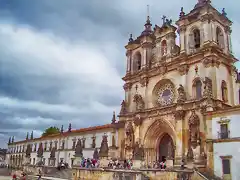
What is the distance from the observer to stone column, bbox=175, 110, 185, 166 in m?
28.3

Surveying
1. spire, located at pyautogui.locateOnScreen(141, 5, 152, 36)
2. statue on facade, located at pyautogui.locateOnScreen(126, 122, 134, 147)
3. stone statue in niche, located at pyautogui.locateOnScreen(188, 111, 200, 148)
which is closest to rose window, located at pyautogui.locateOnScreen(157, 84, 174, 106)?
stone statue in niche, located at pyautogui.locateOnScreen(188, 111, 200, 148)

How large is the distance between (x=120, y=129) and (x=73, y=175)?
38.3 ft

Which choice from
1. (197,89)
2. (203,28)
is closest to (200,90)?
(197,89)

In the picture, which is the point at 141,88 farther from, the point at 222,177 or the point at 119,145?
the point at 222,177

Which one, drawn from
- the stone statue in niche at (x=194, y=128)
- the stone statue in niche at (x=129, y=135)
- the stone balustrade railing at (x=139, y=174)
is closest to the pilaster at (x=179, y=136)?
the stone statue in niche at (x=194, y=128)

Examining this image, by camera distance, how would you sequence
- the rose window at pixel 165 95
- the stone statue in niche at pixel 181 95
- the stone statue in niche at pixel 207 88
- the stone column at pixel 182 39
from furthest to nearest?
1. the rose window at pixel 165 95
2. the stone column at pixel 182 39
3. the stone statue in niche at pixel 181 95
4. the stone statue in niche at pixel 207 88

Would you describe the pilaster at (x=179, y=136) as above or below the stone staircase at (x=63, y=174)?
above

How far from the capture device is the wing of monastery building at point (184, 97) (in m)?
24.4

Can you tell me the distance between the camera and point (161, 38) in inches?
1419

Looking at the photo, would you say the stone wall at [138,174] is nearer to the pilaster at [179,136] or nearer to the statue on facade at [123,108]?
the pilaster at [179,136]

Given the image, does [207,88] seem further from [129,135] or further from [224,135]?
[129,135]

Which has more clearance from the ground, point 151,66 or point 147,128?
point 151,66

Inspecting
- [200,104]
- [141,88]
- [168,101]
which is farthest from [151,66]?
[200,104]

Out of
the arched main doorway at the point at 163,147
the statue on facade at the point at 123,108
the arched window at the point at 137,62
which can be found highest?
the arched window at the point at 137,62
